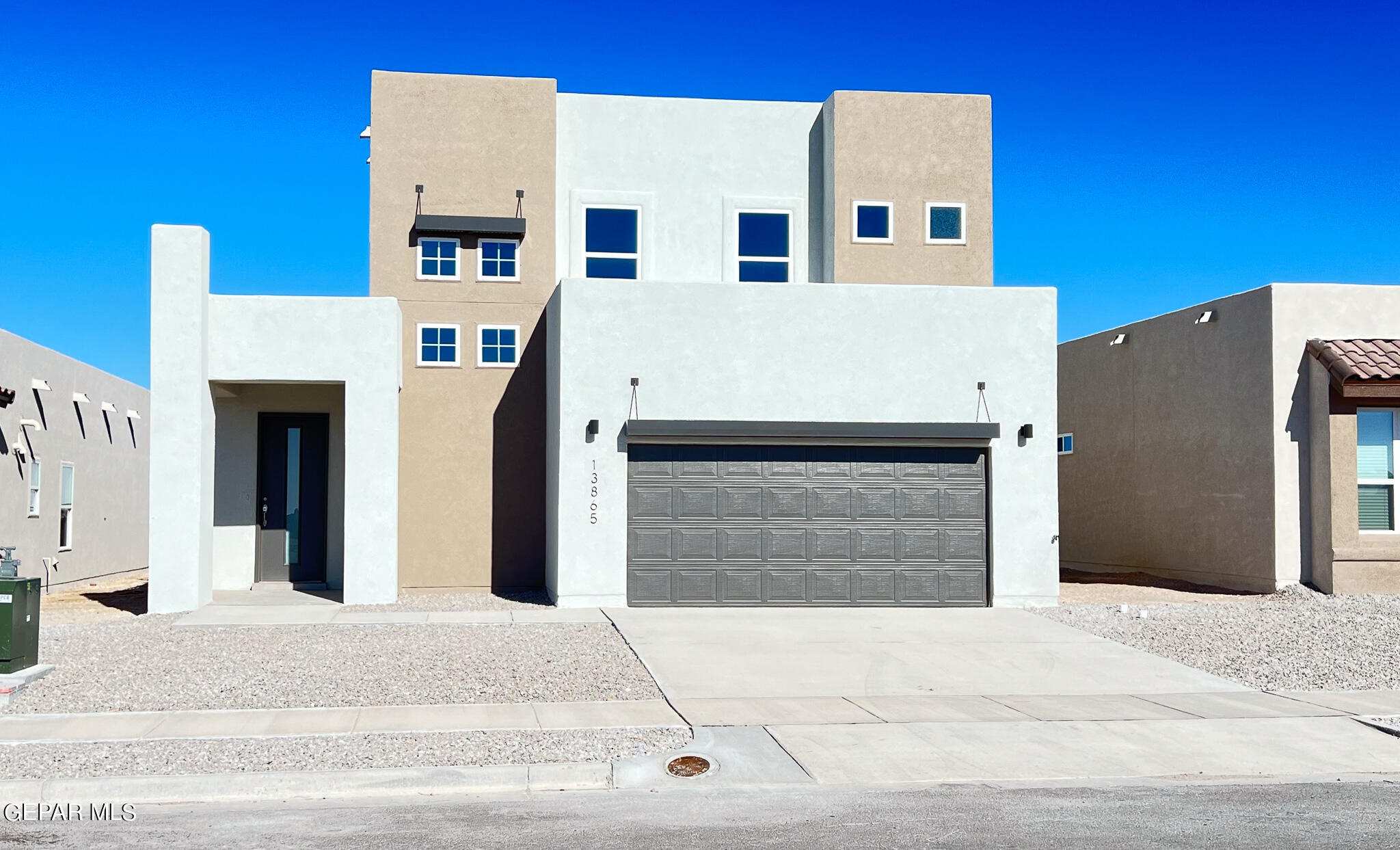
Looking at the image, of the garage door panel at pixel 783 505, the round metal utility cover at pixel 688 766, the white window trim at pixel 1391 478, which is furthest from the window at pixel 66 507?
the white window trim at pixel 1391 478

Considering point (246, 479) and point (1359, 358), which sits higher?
point (1359, 358)

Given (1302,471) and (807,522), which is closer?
(807,522)

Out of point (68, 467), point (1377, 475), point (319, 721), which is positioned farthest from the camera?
point (68, 467)

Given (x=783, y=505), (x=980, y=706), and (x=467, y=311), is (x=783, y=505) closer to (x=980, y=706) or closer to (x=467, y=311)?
(x=467, y=311)

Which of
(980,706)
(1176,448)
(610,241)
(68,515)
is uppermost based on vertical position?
(610,241)

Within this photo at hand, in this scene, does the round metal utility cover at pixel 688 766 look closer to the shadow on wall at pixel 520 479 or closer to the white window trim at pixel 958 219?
the shadow on wall at pixel 520 479

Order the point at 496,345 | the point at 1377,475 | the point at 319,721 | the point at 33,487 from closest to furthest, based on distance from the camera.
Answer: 1. the point at 319,721
2. the point at 1377,475
3. the point at 496,345
4. the point at 33,487

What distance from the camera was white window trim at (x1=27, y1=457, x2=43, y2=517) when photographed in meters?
20.9

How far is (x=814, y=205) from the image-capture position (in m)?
20.8

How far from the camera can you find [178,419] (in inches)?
634

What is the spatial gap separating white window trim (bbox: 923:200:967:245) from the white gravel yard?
6699 mm

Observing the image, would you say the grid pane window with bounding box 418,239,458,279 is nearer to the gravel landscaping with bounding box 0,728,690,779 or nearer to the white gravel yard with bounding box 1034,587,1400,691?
the white gravel yard with bounding box 1034,587,1400,691

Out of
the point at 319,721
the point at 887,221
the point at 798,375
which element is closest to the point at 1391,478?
the point at 887,221

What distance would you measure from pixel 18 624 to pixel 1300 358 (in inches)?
688
